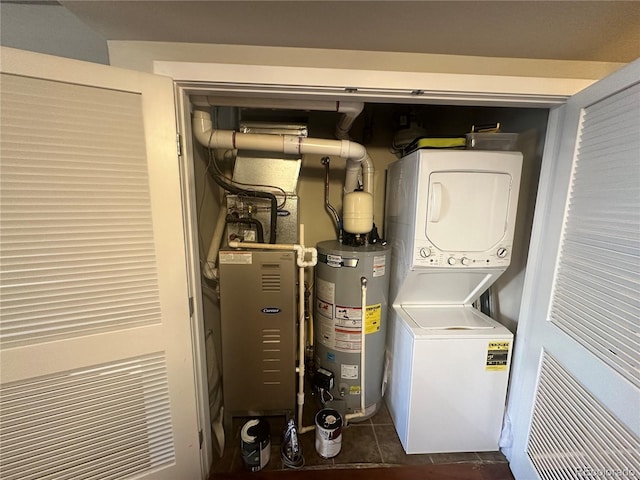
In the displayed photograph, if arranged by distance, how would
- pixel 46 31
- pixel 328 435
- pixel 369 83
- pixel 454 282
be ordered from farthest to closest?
1. pixel 454 282
2. pixel 328 435
3. pixel 46 31
4. pixel 369 83

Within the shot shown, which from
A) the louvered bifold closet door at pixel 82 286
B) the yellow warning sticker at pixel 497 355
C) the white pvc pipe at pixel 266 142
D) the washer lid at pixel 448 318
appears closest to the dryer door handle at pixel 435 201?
the white pvc pipe at pixel 266 142

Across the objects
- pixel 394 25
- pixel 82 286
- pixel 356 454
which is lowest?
pixel 356 454

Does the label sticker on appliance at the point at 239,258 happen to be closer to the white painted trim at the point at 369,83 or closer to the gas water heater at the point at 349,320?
the gas water heater at the point at 349,320

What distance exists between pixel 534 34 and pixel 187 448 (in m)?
2.27

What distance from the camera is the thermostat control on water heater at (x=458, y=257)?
4.65 feet

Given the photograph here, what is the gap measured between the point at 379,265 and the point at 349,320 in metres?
0.39

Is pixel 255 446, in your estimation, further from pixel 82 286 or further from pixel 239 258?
pixel 82 286

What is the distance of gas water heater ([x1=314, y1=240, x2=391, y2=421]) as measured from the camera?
1.59m

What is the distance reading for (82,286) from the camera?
0.96 m

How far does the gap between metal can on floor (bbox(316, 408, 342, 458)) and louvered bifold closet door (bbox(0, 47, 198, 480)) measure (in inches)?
33.4

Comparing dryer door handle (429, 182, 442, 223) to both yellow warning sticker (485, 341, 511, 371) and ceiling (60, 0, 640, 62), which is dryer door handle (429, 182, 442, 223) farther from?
yellow warning sticker (485, 341, 511, 371)

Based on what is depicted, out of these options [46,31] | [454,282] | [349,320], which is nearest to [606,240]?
[454,282]

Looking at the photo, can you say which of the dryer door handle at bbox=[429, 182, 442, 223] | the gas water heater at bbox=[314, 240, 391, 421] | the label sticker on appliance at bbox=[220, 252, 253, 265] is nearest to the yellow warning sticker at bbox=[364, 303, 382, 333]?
the gas water heater at bbox=[314, 240, 391, 421]

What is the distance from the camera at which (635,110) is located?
0.85m
